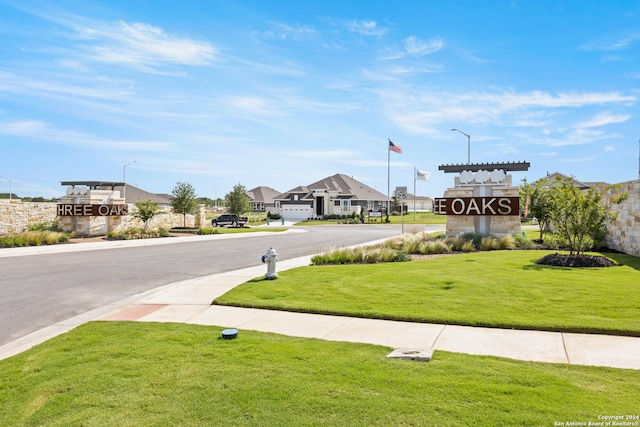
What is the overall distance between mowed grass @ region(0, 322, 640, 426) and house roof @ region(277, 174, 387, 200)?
6083 cm

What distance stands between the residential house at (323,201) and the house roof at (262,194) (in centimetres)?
1738

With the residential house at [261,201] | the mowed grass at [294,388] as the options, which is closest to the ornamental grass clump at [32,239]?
the mowed grass at [294,388]

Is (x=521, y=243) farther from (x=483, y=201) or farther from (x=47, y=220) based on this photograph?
(x=47, y=220)

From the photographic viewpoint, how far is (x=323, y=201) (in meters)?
67.2

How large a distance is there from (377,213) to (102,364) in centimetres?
6271

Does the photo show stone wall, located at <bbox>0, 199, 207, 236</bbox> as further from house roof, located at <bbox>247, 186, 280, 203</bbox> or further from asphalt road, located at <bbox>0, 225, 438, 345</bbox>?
house roof, located at <bbox>247, 186, 280, 203</bbox>

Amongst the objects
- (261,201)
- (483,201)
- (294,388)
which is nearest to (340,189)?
(261,201)

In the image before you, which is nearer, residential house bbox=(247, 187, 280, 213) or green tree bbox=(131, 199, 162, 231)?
green tree bbox=(131, 199, 162, 231)

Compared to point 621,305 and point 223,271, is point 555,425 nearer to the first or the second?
point 621,305

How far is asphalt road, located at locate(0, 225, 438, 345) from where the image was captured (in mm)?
9773

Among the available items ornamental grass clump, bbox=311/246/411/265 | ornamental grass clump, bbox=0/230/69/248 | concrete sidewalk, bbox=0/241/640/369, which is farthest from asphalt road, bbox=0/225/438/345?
ornamental grass clump, bbox=0/230/69/248

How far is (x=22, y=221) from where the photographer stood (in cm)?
2947

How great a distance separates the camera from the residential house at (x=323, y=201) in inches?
2643

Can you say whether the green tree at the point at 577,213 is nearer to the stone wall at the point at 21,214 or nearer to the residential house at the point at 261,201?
the stone wall at the point at 21,214
